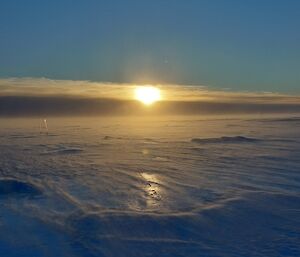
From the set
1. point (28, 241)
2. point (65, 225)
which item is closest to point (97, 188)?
point (65, 225)

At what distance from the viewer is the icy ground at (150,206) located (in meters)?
4.49

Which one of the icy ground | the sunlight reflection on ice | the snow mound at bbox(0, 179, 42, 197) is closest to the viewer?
the icy ground

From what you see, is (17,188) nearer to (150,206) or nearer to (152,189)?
(152,189)

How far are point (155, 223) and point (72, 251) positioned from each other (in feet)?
3.81

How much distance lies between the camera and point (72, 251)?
436 centimetres

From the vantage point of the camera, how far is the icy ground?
14.7ft

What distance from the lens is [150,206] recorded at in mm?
5926

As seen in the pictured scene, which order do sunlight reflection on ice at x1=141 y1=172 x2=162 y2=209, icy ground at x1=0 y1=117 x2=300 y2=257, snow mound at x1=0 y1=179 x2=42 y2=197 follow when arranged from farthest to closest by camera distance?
snow mound at x1=0 y1=179 x2=42 y2=197 < sunlight reflection on ice at x1=141 y1=172 x2=162 y2=209 < icy ground at x1=0 y1=117 x2=300 y2=257

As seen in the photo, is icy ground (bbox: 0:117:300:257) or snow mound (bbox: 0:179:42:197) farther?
snow mound (bbox: 0:179:42:197)

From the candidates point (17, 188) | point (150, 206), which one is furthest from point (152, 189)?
point (17, 188)

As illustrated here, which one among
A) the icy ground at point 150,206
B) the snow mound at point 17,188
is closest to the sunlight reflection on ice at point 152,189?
the icy ground at point 150,206

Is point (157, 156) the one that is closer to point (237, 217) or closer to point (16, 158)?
point (16, 158)

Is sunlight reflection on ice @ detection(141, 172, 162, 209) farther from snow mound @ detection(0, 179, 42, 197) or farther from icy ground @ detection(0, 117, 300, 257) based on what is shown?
snow mound @ detection(0, 179, 42, 197)

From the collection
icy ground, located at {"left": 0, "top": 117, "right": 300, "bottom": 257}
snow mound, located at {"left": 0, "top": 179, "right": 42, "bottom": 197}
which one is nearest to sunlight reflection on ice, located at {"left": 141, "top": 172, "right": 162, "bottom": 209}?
icy ground, located at {"left": 0, "top": 117, "right": 300, "bottom": 257}
